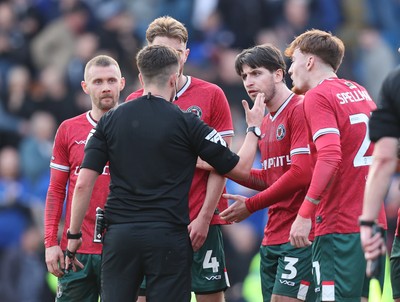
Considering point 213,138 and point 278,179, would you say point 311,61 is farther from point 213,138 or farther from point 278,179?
point 213,138

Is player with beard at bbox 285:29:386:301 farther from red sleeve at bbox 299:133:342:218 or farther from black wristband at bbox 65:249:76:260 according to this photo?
black wristband at bbox 65:249:76:260

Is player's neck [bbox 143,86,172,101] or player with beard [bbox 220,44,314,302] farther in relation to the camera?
player with beard [bbox 220,44,314,302]

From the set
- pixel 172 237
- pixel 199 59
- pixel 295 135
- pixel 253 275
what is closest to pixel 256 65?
pixel 295 135

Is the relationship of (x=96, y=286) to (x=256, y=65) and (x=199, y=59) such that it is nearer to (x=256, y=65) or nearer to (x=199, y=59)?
(x=256, y=65)

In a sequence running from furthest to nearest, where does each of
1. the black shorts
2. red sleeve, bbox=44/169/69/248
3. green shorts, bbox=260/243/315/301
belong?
1. red sleeve, bbox=44/169/69/248
2. green shorts, bbox=260/243/315/301
3. the black shorts

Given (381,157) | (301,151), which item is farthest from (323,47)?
(381,157)

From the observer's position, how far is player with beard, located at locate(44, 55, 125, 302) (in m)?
8.20

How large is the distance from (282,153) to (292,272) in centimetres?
98

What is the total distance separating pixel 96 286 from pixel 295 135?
213 cm

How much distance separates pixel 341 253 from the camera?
294 inches

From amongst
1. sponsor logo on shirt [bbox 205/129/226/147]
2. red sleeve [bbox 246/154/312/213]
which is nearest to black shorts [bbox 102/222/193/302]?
sponsor logo on shirt [bbox 205/129/226/147]

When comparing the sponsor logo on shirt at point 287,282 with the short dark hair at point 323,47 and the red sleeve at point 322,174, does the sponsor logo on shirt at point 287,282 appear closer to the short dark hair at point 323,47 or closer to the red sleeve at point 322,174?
the red sleeve at point 322,174

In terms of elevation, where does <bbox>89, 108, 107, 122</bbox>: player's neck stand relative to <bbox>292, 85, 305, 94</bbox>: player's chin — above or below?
below

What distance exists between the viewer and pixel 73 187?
830 cm
